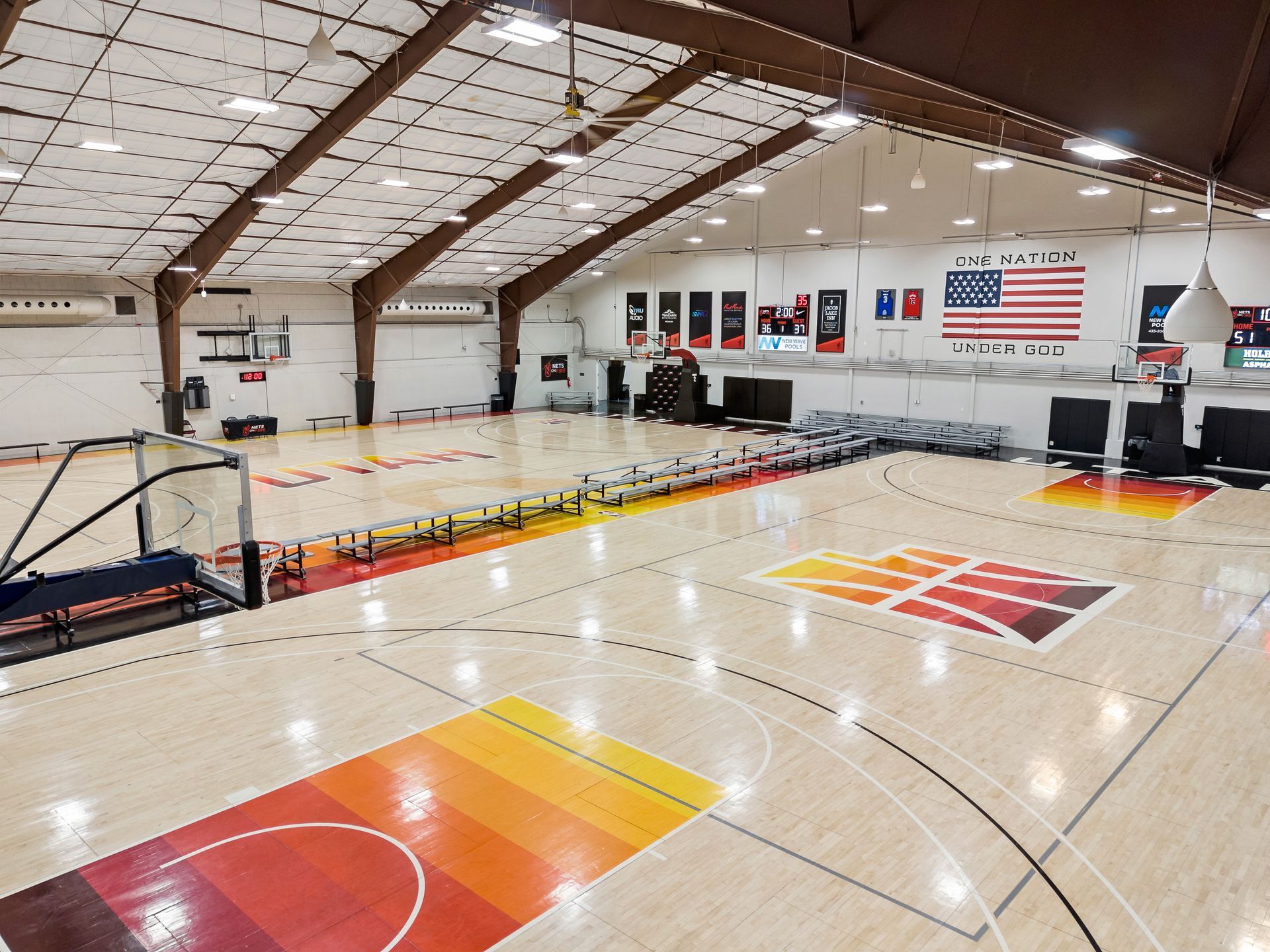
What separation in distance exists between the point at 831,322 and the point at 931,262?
4.01 m

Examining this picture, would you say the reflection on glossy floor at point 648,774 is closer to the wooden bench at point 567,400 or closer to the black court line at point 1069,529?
the black court line at point 1069,529

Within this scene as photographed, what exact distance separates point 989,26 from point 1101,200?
870 inches

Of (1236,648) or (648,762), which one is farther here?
(1236,648)

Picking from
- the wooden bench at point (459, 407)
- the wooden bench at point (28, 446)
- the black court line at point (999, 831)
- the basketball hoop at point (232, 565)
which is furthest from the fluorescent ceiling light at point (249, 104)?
the wooden bench at point (459, 407)

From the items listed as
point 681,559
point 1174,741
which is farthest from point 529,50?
point 1174,741

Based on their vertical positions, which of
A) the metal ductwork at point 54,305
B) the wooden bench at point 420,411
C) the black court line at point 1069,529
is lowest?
the black court line at point 1069,529

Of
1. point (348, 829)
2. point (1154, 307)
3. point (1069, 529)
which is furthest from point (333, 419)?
point (1154, 307)

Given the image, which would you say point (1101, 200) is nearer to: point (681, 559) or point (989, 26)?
point (681, 559)

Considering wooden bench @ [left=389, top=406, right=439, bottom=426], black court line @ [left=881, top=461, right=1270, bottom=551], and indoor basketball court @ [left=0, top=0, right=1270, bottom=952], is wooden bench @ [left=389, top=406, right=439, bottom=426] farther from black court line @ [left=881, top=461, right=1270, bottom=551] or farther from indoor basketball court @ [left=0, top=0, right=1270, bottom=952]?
black court line @ [left=881, top=461, right=1270, bottom=551]

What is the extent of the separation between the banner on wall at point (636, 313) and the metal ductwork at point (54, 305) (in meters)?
18.9

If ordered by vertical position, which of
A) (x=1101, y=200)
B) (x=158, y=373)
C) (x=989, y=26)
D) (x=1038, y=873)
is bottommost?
(x=1038, y=873)

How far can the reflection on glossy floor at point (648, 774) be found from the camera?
5789 mm

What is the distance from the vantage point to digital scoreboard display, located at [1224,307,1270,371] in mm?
22094

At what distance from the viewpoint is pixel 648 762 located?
778 cm
